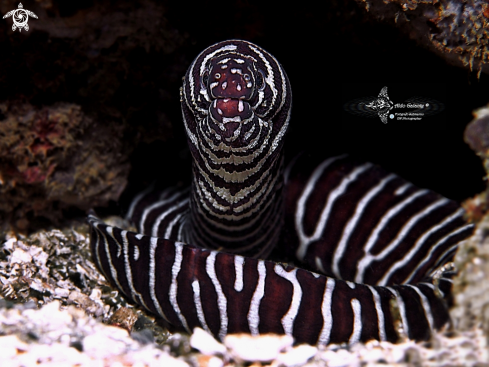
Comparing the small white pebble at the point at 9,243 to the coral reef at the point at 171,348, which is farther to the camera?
the small white pebble at the point at 9,243

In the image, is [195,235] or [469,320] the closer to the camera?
[469,320]

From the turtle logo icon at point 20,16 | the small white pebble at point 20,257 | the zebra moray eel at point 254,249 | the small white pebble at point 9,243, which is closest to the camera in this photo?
the zebra moray eel at point 254,249

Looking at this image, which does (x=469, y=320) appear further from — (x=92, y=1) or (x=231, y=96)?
(x=92, y=1)

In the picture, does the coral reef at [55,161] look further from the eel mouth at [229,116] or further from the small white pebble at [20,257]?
the eel mouth at [229,116]

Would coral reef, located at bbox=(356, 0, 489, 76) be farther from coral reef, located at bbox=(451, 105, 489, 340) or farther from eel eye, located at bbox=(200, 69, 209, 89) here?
coral reef, located at bbox=(451, 105, 489, 340)

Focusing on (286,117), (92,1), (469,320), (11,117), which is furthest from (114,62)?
(469,320)

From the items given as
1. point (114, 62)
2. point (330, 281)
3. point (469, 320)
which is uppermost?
point (114, 62)

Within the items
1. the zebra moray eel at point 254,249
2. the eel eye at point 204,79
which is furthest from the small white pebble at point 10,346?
the eel eye at point 204,79

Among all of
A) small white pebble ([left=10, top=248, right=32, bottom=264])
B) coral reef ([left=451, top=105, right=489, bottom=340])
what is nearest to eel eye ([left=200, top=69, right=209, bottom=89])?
coral reef ([left=451, top=105, right=489, bottom=340])

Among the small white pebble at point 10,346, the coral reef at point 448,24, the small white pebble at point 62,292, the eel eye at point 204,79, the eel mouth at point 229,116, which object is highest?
the coral reef at point 448,24
